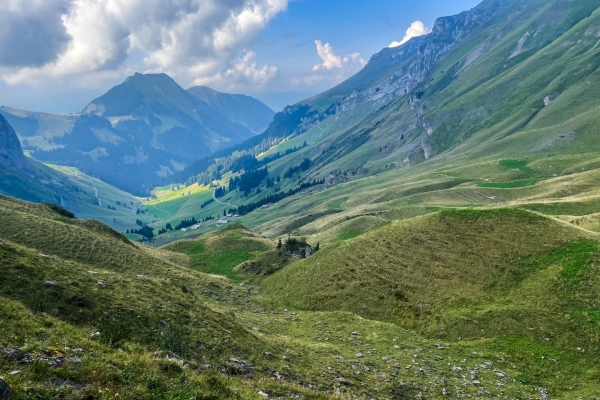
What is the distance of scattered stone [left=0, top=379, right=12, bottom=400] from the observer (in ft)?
30.2

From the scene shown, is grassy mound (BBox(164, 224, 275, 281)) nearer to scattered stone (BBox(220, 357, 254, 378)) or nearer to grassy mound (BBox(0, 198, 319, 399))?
grassy mound (BBox(0, 198, 319, 399))

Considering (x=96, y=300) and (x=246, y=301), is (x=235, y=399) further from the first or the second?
(x=246, y=301)

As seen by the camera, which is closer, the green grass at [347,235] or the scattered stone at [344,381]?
the scattered stone at [344,381]

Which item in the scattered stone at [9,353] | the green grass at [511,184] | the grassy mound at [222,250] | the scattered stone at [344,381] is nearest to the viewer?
the scattered stone at [9,353]

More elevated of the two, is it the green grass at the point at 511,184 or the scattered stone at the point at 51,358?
the scattered stone at the point at 51,358

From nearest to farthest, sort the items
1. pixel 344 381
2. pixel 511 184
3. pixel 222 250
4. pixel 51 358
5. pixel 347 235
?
pixel 51 358 < pixel 344 381 < pixel 222 250 < pixel 347 235 < pixel 511 184

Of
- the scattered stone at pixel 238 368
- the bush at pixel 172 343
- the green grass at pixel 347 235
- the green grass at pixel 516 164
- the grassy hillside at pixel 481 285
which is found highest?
the bush at pixel 172 343

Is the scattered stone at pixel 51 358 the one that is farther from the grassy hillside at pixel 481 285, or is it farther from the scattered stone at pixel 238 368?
the grassy hillside at pixel 481 285

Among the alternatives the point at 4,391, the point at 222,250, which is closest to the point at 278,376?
the point at 4,391

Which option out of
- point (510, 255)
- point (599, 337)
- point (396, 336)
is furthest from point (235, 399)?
point (510, 255)

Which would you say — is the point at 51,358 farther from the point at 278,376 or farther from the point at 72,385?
the point at 278,376

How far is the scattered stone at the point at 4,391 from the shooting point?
9.20 m

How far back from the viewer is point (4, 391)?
9.27 meters

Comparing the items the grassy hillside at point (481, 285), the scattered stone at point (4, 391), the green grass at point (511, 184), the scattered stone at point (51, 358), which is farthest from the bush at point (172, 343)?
the green grass at point (511, 184)
